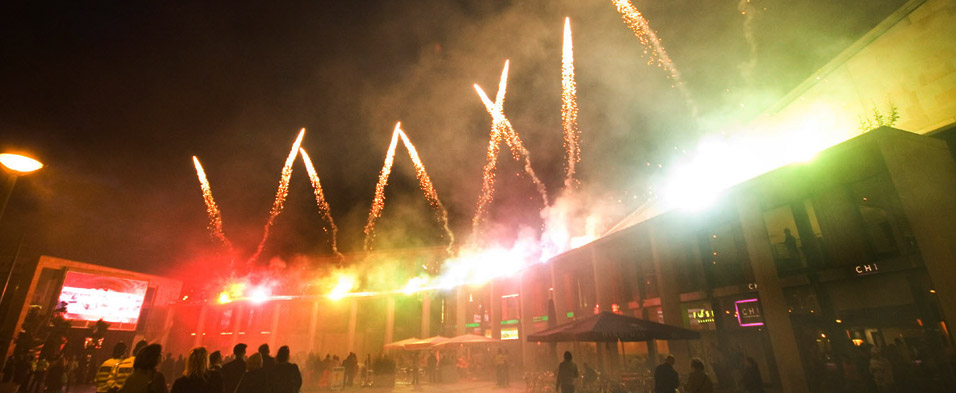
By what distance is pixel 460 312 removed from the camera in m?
33.4

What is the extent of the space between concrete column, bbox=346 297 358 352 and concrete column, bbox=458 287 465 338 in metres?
9.59

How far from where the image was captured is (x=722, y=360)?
13734 millimetres

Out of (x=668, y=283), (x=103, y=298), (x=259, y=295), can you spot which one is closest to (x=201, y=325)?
(x=259, y=295)

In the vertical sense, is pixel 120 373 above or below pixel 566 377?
above

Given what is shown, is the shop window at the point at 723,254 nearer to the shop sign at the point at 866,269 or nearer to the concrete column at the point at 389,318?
the shop sign at the point at 866,269

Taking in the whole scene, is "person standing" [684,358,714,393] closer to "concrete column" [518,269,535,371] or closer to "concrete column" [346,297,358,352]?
"concrete column" [518,269,535,371]

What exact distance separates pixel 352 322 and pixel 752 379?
32294 mm

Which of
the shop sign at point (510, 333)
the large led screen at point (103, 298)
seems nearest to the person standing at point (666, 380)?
the shop sign at point (510, 333)

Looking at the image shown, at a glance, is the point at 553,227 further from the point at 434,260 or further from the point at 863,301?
the point at 863,301

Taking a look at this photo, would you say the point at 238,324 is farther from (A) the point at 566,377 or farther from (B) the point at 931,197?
(B) the point at 931,197

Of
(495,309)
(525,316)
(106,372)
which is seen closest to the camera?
(106,372)

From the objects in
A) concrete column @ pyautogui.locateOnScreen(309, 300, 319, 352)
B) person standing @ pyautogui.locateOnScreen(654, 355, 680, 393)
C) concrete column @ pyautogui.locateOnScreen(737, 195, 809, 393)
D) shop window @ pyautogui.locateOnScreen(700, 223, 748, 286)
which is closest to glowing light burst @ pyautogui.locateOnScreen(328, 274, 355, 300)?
concrete column @ pyautogui.locateOnScreen(309, 300, 319, 352)

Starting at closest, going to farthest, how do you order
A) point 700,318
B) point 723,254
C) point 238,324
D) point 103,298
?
point 723,254 → point 700,318 → point 103,298 → point 238,324

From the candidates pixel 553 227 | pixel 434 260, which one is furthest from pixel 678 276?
pixel 434 260
